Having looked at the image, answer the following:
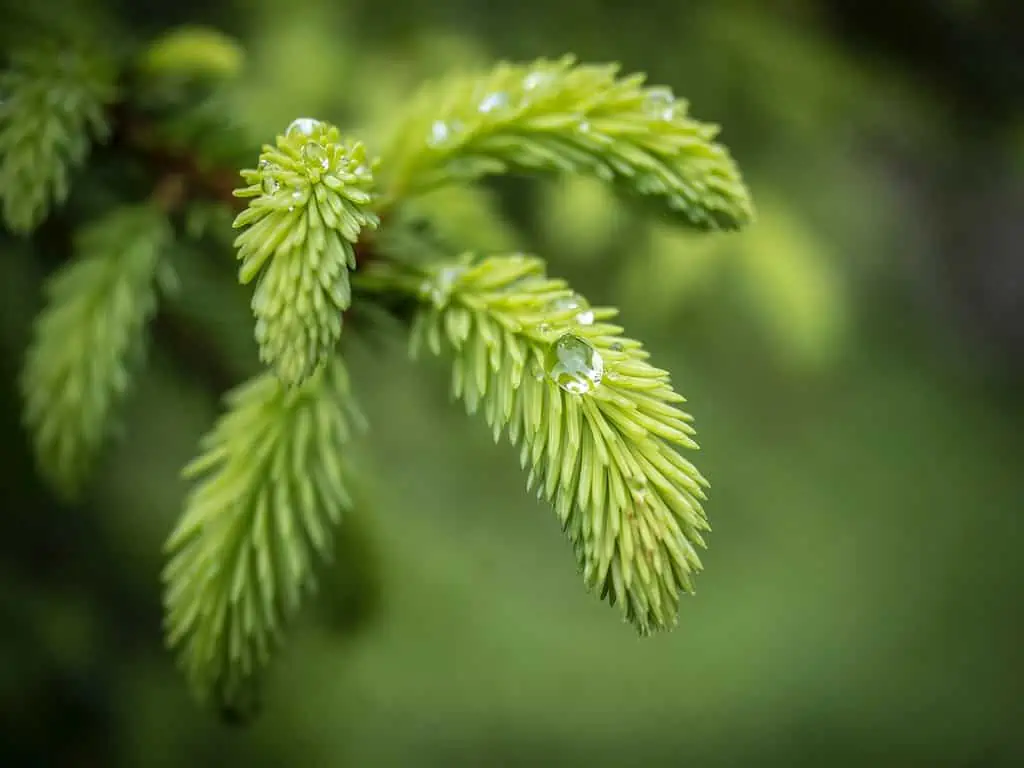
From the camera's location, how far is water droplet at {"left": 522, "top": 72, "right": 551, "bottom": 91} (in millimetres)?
926

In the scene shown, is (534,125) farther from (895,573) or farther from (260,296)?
(895,573)

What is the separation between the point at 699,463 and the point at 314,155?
3.26 m

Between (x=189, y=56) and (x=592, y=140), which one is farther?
(x=189, y=56)

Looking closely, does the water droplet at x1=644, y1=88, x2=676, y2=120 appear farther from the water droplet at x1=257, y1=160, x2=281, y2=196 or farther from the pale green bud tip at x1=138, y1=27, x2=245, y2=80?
the pale green bud tip at x1=138, y1=27, x2=245, y2=80

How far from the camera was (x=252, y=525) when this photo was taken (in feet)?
2.80

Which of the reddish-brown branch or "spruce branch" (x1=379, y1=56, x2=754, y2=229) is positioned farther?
the reddish-brown branch

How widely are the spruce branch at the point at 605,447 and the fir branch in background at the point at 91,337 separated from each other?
48 cm

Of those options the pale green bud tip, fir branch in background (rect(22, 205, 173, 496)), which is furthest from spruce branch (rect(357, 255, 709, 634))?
the pale green bud tip

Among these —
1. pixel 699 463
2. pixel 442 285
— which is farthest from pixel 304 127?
pixel 699 463

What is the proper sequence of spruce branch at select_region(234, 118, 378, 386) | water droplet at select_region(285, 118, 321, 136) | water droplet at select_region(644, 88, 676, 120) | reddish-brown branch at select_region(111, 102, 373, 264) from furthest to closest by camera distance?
1. reddish-brown branch at select_region(111, 102, 373, 264)
2. water droplet at select_region(644, 88, 676, 120)
3. water droplet at select_region(285, 118, 321, 136)
4. spruce branch at select_region(234, 118, 378, 386)

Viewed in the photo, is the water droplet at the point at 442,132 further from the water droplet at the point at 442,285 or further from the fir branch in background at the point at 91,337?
the fir branch in background at the point at 91,337

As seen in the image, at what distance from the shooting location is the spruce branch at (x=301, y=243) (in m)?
0.70

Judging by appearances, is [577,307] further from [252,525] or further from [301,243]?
[252,525]

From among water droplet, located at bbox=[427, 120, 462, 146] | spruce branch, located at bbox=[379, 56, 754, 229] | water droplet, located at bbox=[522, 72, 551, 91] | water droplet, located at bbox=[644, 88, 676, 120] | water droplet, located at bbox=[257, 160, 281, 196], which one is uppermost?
water droplet, located at bbox=[644, 88, 676, 120]
